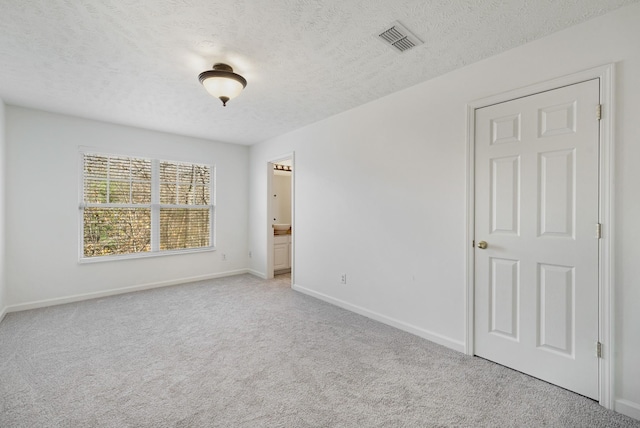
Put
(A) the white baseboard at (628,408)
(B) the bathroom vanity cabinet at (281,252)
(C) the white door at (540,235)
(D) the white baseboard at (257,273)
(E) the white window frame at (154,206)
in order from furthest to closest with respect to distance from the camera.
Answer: (B) the bathroom vanity cabinet at (281,252)
(D) the white baseboard at (257,273)
(E) the white window frame at (154,206)
(C) the white door at (540,235)
(A) the white baseboard at (628,408)

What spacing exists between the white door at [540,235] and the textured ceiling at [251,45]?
2.03 ft

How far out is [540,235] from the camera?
7.17ft

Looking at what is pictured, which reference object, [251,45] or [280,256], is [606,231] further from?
[280,256]

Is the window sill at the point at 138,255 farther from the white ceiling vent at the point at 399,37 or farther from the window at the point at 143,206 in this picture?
the white ceiling vent at the point at 399,37

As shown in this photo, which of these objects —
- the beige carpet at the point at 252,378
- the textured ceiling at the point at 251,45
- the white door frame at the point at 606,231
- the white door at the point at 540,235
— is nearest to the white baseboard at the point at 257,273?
the beige carpet at the point at 252,378

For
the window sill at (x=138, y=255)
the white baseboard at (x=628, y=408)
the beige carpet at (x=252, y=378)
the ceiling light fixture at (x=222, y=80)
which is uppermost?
the ceiling light fixture at (x=222, y=80)

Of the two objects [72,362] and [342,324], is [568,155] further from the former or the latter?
[72,362]

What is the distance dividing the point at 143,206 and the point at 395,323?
165 inches

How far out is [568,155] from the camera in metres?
2.04

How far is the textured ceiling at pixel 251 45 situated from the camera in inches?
73.5

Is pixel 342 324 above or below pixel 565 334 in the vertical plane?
below

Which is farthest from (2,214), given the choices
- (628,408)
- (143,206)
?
(628,408)

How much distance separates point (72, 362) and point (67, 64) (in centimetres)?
260

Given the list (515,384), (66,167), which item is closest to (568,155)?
(515,384)
